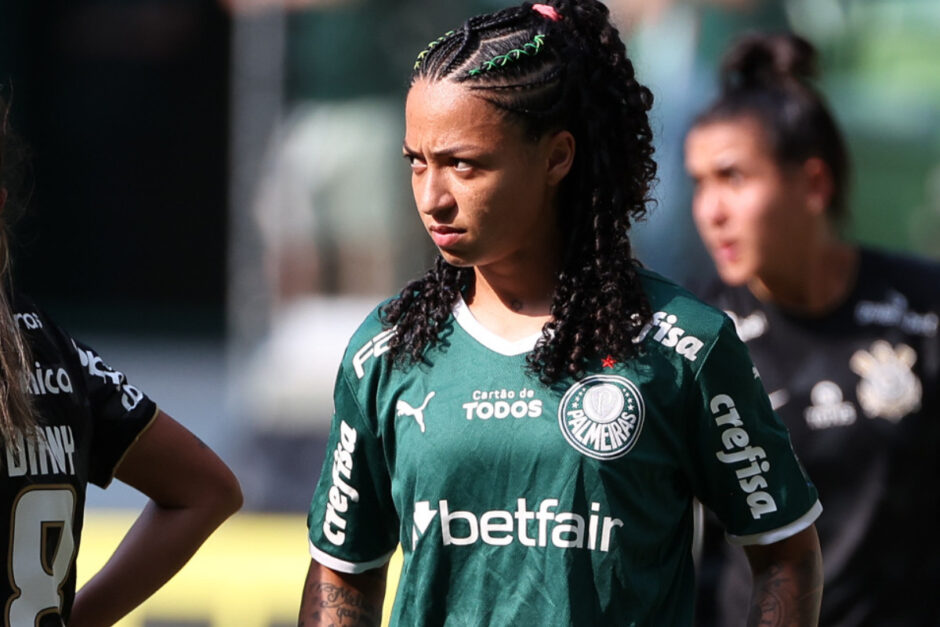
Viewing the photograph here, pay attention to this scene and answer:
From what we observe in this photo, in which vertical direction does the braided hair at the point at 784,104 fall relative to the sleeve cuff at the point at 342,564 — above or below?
above

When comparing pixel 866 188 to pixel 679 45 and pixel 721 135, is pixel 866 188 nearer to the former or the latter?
pixel 679 45

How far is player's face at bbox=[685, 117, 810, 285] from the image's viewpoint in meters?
4.19

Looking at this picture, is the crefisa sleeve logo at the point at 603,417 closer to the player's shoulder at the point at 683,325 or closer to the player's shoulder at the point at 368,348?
the player's shoulder at the point at 683,325

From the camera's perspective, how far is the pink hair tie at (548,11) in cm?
271

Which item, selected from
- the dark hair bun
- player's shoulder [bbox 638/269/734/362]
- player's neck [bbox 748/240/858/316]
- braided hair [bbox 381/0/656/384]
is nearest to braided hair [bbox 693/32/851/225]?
the dark hair bun

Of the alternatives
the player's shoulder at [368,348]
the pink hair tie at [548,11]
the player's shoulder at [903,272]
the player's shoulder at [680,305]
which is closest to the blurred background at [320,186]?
the player's shoulder at [903,272]

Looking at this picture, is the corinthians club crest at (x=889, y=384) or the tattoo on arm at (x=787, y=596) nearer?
the tattoo on arm at (x=787, y=596)

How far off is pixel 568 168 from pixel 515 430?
1.51 feet

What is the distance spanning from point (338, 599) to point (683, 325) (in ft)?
2.60

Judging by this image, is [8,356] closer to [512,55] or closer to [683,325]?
[512,55]

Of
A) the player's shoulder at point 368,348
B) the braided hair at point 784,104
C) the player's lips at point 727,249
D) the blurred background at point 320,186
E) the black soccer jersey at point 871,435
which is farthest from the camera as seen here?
the blurred background at point 320,186

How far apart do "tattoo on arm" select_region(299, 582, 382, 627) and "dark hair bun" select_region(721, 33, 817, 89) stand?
217cm

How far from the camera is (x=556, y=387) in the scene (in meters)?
2.62

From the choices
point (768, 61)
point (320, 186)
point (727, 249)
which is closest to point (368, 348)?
point (727, 249)
